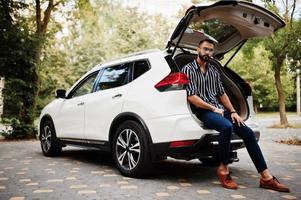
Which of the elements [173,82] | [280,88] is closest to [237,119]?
[173,82]

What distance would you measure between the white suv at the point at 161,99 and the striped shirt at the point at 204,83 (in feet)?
0.47

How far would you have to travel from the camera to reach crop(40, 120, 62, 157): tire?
734 centimetres

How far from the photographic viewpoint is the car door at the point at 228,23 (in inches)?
187

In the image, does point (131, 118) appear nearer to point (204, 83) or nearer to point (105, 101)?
point (105, 101)

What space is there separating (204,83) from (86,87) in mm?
2688

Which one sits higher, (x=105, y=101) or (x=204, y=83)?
(x=204, y=83)

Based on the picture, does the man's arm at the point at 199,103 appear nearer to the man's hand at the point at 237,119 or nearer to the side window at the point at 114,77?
the man's hand at the point at 237,119

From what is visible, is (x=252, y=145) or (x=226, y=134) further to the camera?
(x=252, y=145)

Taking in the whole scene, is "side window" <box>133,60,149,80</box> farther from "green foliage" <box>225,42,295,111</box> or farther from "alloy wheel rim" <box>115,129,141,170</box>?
"green foliage" <box>225,42,295,111</box>

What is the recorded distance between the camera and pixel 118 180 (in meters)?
5.05

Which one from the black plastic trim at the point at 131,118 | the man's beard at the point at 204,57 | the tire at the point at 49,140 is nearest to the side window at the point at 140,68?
the black plastic trim at the point at 131,118

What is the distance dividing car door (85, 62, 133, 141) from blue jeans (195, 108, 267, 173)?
1.37 m

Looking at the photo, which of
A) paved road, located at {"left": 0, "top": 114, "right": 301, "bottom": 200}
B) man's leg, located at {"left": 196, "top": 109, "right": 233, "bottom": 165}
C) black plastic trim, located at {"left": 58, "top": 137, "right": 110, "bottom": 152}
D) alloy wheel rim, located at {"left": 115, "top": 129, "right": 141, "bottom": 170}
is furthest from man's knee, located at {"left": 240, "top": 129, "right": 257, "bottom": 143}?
black plastic trim, located at {"left": 58, "top": 137, "right": 110, "bottom": 152}

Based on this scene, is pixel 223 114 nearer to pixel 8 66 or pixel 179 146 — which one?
pixel 179 146
